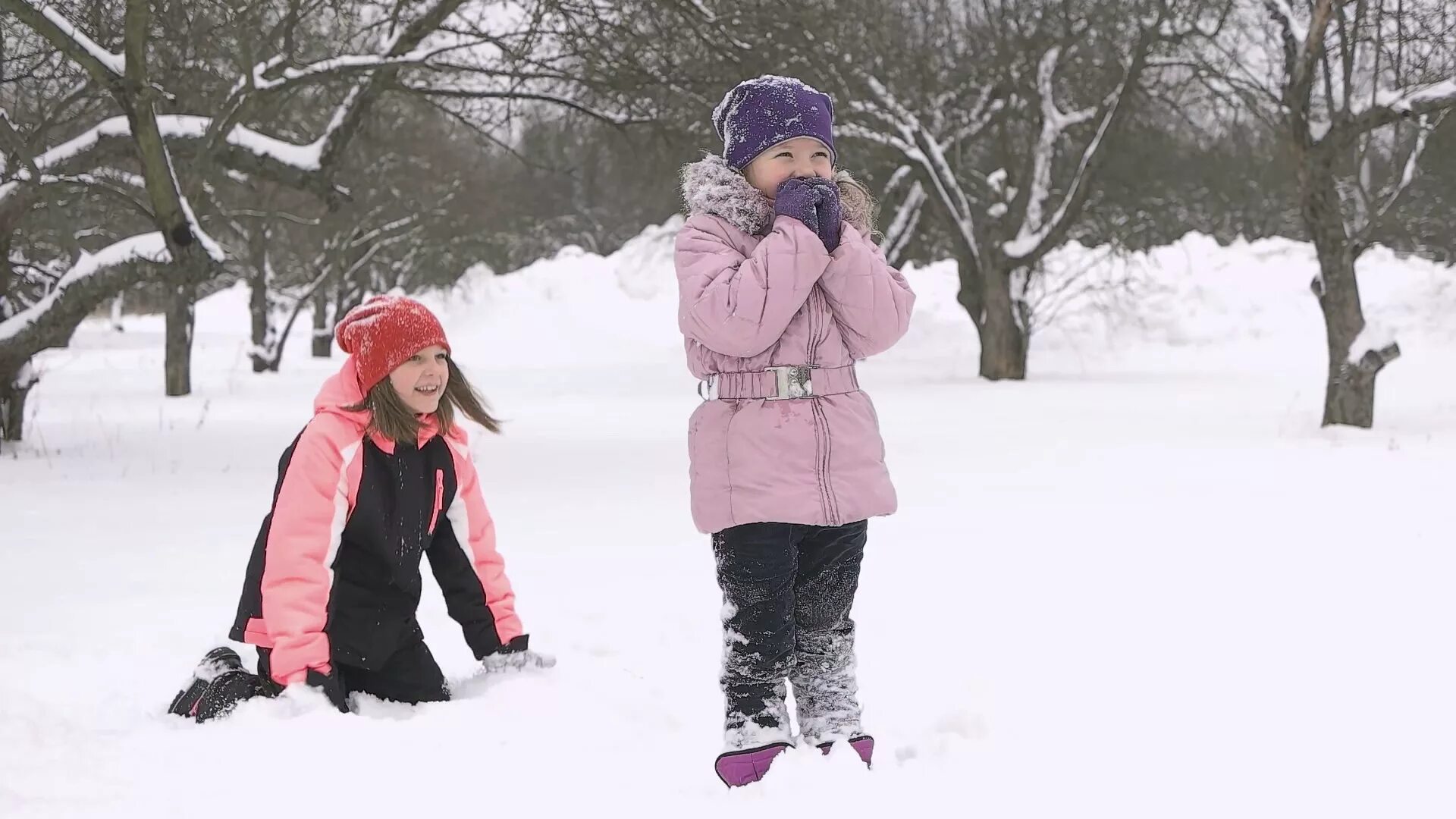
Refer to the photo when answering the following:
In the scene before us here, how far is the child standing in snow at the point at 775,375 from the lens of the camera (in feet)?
7.90

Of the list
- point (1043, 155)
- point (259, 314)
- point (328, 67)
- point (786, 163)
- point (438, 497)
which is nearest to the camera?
point (786, 163)

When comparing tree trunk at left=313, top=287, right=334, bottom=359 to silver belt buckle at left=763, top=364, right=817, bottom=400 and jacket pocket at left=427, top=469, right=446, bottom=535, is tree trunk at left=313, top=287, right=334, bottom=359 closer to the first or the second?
jacket pocket at left=427, top=469, right=446, bottom=535

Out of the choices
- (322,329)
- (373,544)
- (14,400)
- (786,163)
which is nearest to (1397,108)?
(786,163)

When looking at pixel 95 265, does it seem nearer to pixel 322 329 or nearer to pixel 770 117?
pixel 770 117

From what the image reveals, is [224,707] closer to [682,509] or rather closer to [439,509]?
[439,509]

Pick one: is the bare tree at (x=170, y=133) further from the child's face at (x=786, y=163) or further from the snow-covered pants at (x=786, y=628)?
the snow-covered pants at (x=786, y=628)

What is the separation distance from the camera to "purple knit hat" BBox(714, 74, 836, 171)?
248 centimetres

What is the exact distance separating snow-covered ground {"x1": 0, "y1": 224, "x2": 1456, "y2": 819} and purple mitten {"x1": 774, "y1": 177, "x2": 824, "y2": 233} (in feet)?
3.74

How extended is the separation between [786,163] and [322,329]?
26271mm

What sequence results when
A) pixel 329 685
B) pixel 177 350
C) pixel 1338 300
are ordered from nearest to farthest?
pixel 329 685 → pixel 1338 300 → pixel 177 350

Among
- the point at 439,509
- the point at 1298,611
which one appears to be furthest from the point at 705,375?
the point at 1298,611

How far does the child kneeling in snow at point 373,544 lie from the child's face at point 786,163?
3.21 ft

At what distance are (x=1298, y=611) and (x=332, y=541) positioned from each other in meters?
3.20

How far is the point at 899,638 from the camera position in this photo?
151 inches
